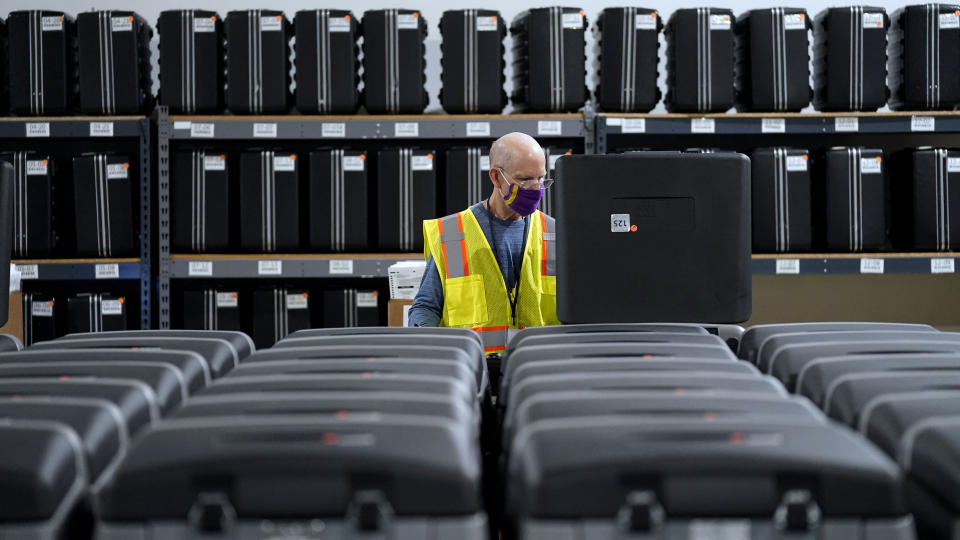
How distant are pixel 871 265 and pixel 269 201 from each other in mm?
2510

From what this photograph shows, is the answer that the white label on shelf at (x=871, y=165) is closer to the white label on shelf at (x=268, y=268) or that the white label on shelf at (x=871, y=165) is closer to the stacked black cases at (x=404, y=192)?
the stacked black cases at (x=404, y=192)

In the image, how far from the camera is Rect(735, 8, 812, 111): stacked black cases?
3.02 m

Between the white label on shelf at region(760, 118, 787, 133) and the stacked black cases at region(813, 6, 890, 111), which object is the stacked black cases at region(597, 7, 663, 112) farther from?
the stacked black cases at region(813, 6, 890, 111)

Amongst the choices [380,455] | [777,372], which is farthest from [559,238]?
[380,455]

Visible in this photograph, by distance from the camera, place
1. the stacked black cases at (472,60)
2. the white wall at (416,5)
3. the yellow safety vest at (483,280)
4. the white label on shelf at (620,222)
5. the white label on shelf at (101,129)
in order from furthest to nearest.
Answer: the white wall at (416,5)
the white label on shelf at (101,129)
the stacked black cases at (472,60)
the yellow safety vest at (483,280)
the white label on shelf at (620,222)

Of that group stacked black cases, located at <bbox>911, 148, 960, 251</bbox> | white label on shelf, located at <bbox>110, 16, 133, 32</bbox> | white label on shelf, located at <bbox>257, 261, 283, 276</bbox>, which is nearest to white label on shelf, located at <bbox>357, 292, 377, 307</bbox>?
white label on shelf, located at <bbox>257, 261, 283, 276</bbox>

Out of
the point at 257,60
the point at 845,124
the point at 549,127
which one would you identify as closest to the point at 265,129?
the point at 257,60

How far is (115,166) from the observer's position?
312 centimetres

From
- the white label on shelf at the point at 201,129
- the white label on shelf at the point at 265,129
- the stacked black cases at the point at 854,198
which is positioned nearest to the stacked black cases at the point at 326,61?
the white label on shelf at the point at 265,129

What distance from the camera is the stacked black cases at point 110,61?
3.08m

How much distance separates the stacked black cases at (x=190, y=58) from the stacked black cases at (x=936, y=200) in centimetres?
295

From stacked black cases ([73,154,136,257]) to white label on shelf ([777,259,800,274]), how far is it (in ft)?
8.96

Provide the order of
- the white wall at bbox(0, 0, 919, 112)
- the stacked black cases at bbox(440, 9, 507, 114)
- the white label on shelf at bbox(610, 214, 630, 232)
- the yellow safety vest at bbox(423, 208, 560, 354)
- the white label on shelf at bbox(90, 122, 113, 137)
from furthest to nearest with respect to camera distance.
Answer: the white wall at bbox(0, 0, 919, 112) → the white label on shelf at bbox(90, 122, 113, 137) → the stacked black cases at bbox(440, 9, 507, 114) → the yellow safety vest at bbox(423, 208, 560, 354) → the white label on shelf at bbox(610, 214, 630, 232)

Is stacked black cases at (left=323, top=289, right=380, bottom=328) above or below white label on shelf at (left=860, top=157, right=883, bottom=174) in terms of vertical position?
below
